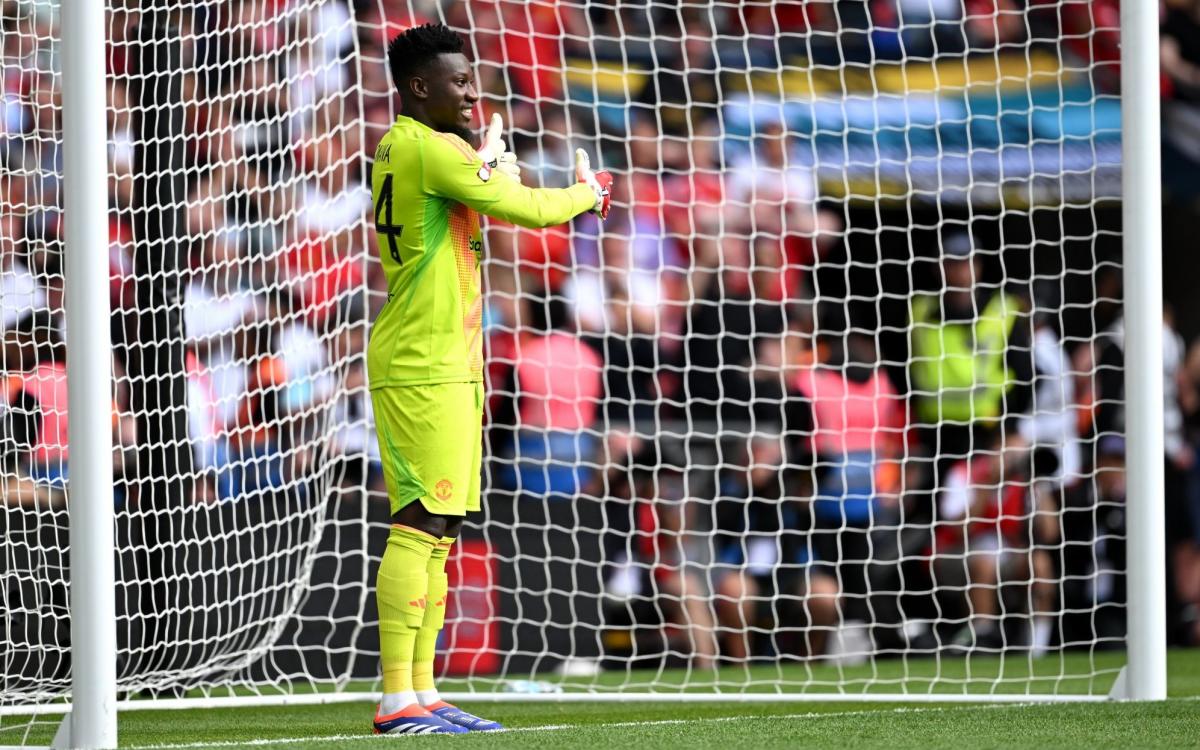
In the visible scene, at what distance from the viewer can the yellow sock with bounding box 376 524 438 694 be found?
3713 millimetres

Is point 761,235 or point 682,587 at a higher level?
point 761,235

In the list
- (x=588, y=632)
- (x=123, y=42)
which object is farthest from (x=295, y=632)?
(x=123, y=42)

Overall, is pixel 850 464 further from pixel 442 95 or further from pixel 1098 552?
pixel 442 95

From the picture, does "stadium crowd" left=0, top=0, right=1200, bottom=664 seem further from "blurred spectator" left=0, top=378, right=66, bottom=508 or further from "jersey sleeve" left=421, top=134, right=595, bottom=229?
"jersey sleeve" left=421, top=134, right=595, bottom=229

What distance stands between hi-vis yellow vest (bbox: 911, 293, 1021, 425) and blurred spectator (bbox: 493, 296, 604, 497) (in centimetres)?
133

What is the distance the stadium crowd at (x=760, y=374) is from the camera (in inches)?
259

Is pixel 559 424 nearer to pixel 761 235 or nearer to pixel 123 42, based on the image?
pixel 761 235

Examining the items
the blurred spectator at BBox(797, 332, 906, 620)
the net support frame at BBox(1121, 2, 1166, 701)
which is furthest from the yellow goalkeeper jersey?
the blurred spectator at BBox(797, 332, 906, 620)

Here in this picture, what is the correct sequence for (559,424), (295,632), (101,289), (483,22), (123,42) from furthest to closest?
(483,22), (559,424), (295,632), (123,42), (101,289)

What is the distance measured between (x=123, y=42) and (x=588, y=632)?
8.75ft

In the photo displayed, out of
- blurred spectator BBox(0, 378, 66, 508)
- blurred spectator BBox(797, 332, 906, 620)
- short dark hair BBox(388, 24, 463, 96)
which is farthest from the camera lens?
blurred spectator BBox(797, 332, 906, 620)

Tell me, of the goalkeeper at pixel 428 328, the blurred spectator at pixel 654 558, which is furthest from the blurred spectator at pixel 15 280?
the blurred spectator at pixel 654 558

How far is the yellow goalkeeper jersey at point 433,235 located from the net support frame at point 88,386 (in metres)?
0.60

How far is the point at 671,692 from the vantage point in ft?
18.1
